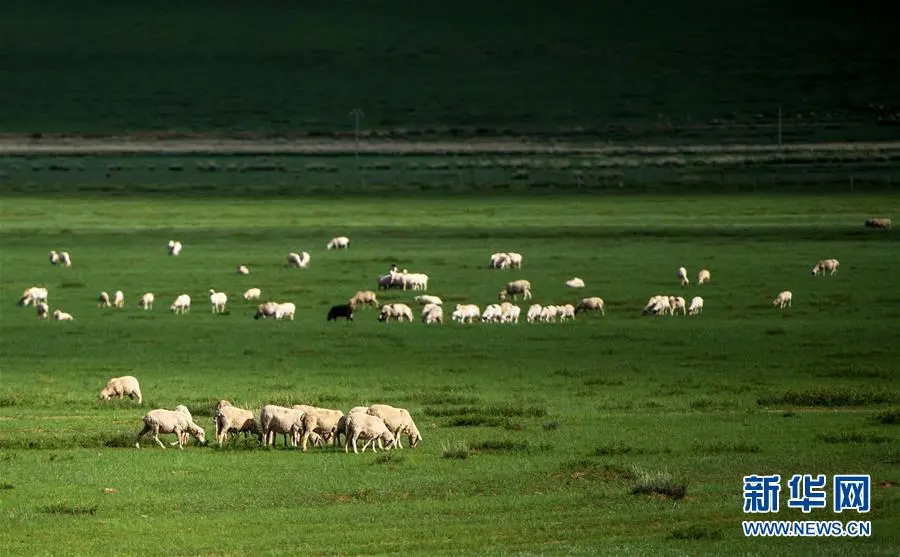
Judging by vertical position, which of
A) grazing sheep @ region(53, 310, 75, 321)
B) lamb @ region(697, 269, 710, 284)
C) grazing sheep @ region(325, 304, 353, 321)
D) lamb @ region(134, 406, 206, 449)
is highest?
lamb @ region(697, 269, 710, 284)

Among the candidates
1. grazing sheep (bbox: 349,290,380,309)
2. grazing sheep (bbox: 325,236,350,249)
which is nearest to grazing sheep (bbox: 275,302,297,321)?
grazing sheep (bbox: 349,290,380,309)

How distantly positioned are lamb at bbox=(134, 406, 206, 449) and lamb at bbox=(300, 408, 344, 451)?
1.46m

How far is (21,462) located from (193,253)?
1274 inches

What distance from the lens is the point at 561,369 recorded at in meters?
31.0

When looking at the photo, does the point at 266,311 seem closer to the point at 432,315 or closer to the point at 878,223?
the point at 432,315

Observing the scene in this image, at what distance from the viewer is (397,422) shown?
2191 centimetres

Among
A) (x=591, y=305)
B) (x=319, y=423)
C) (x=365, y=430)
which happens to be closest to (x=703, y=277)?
(x=591, y=305)

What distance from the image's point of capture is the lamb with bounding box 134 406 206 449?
2206cm

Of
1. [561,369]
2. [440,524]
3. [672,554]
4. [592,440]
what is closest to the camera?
[672,554]

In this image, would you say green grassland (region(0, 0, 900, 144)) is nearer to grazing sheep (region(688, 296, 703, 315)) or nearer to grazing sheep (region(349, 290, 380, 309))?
grazing sheep (region(688, 296, 703, 315))

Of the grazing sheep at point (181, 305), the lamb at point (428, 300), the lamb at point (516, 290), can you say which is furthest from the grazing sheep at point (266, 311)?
the lamb at point (516, 290)

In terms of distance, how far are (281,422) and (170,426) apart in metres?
1.49

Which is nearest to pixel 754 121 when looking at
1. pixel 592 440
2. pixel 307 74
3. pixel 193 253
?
pixel 307 74

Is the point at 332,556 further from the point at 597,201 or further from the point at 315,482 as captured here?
the point at 597,201
